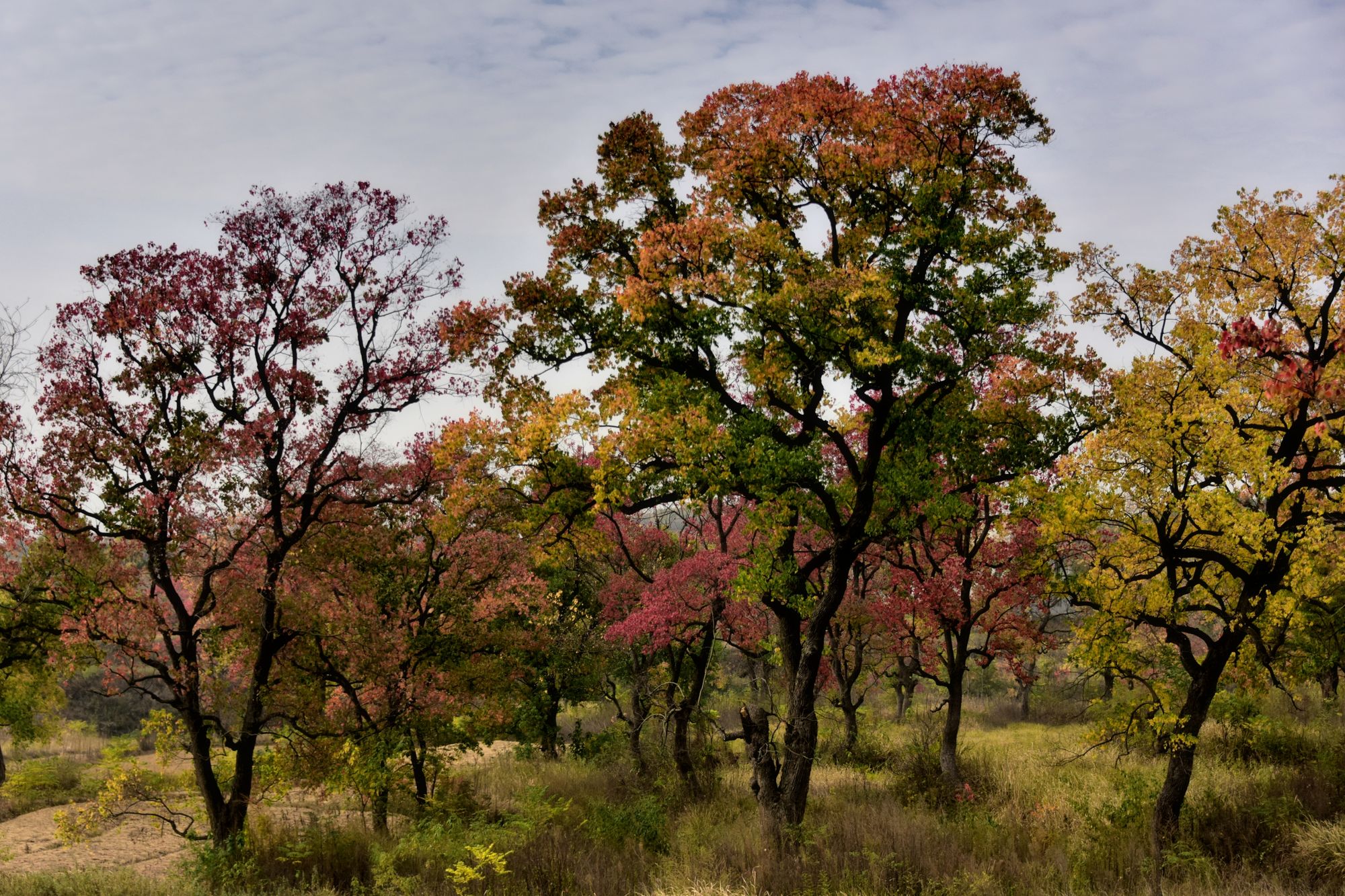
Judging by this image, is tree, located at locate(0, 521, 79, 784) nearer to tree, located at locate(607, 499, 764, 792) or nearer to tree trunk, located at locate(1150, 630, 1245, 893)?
tree, located at locate(607, 499, 764, 792)

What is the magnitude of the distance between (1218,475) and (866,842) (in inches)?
294

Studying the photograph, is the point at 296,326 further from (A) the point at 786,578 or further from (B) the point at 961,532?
(B) the point at 961,532

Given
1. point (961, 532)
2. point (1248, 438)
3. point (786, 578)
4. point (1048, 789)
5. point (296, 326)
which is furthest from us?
point (961, 532)

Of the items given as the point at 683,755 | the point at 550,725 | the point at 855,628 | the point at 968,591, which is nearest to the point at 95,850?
the point at 550,725

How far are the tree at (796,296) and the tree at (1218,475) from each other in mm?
2011

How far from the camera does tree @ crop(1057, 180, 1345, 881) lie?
1130 centimetres

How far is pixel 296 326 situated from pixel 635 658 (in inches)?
560

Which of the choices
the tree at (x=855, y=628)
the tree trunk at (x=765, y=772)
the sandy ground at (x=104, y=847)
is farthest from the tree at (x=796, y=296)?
the sandy ground at (x=104, y=847)

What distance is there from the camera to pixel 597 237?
1293cm

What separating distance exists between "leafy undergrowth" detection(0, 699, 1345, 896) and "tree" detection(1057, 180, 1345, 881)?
1182mm

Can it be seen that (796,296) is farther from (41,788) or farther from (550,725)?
(41,788)

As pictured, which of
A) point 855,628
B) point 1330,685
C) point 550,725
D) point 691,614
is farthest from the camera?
point 550,725

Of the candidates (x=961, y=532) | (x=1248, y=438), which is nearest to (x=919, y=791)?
(x=961, y=532)

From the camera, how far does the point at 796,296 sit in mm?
10297
